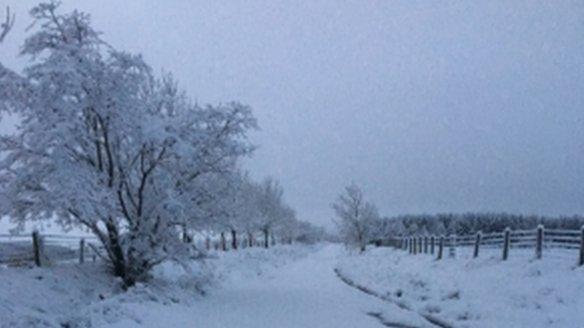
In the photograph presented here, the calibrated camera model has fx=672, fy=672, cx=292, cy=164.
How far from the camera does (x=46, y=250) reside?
99.0 ft

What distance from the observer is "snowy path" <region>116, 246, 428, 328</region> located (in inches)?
619

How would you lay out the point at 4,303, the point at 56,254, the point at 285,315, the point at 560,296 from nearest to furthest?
the point at 4,303
the point at 560,296
the point at 285,315
the point at 56,254

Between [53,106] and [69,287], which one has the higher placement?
[53,106]

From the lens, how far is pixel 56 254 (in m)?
35.1

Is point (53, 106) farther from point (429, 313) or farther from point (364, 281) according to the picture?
point (364, 281)

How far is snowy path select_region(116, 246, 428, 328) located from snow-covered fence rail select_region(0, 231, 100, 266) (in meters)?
6.22

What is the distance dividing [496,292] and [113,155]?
41.4 ft

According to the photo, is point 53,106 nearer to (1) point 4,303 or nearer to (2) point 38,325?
(1) point 4,303

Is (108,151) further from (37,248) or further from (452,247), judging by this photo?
(452,247)

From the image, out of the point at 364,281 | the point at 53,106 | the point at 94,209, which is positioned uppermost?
the point at 53,106

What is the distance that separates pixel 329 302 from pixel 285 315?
151 inches

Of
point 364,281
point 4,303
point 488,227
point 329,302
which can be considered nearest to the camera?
point 4,303

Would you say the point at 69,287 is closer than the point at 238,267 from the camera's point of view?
Yes

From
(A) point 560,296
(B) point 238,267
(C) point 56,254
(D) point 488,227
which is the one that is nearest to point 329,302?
(A) point 560,296
